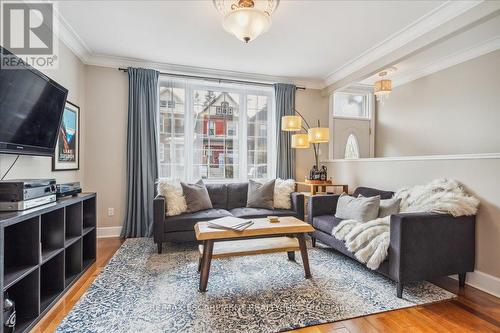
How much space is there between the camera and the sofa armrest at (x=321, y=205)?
3410 millimetres

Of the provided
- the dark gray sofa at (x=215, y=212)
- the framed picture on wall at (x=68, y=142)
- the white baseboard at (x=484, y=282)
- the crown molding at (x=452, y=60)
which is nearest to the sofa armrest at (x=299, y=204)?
the dark gray sofa at (x=215, y=212)

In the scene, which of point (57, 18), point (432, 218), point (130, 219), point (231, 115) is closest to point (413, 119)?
point (432, 218)

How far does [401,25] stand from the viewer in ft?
9.14

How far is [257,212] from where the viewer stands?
350 centimetres

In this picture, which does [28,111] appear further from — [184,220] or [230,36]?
[230,36]

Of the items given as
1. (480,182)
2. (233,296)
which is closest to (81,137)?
(233,296)

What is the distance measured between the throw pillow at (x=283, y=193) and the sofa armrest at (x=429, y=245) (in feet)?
5.48

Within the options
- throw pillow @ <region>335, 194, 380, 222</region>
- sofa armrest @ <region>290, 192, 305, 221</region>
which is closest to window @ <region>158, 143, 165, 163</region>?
sofa armrest @ <region>290, 192, 305, 221</region>

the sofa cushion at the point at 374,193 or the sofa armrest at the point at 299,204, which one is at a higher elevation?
the sofa cushion at the point at 374,193

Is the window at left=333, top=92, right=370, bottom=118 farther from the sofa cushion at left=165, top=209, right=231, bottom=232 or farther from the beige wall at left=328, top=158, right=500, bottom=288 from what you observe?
the sofa cushion at left=165, top=209, right=231, bottom=232

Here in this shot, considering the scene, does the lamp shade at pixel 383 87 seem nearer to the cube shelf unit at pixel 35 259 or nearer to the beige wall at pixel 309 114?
the beige wall at pixel 309 114

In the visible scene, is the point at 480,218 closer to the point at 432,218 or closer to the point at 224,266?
the point at 432,218

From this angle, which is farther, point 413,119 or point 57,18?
point 413,119

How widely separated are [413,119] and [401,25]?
6.78 feet
